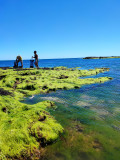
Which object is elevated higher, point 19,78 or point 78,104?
point 19,78

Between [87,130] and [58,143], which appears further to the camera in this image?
[87,130]

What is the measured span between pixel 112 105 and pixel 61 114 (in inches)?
166

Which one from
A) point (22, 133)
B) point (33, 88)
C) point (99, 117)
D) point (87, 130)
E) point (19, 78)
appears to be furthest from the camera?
point (19, 78)

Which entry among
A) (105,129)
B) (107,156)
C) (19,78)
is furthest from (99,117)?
(19,78)

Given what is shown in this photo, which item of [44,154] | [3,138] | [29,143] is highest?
[3,138]

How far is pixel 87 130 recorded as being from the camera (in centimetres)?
604

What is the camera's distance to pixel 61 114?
773 cm

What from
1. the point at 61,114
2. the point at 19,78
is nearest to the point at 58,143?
the point at 61,114

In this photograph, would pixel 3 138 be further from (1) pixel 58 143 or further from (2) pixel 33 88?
(2) pixel 33 88

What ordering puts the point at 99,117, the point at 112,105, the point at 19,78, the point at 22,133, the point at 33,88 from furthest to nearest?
1. the point at 19,78
2. the point at 33,88
3. the point at 112,105
4. the point at 99,117
5. the point at 22,133

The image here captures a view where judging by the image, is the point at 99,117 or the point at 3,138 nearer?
the point at 3,138

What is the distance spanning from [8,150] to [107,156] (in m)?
3.65

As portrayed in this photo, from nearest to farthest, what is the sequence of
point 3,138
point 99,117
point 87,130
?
1. point 3,138
2. point 87,130
3. point 99,117

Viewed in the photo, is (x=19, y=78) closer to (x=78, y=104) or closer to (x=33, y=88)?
(x=33, y=88)
